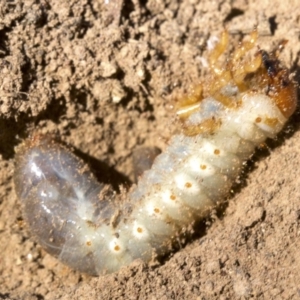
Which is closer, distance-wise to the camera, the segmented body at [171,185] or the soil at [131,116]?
the soil at [131,116]

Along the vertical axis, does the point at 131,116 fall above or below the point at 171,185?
below

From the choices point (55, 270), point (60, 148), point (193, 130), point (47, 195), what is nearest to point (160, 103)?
point (193, 130)

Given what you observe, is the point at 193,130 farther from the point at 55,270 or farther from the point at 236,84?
the point at 55,270

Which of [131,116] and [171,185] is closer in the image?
[171,185]

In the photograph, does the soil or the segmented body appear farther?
the segmented body
